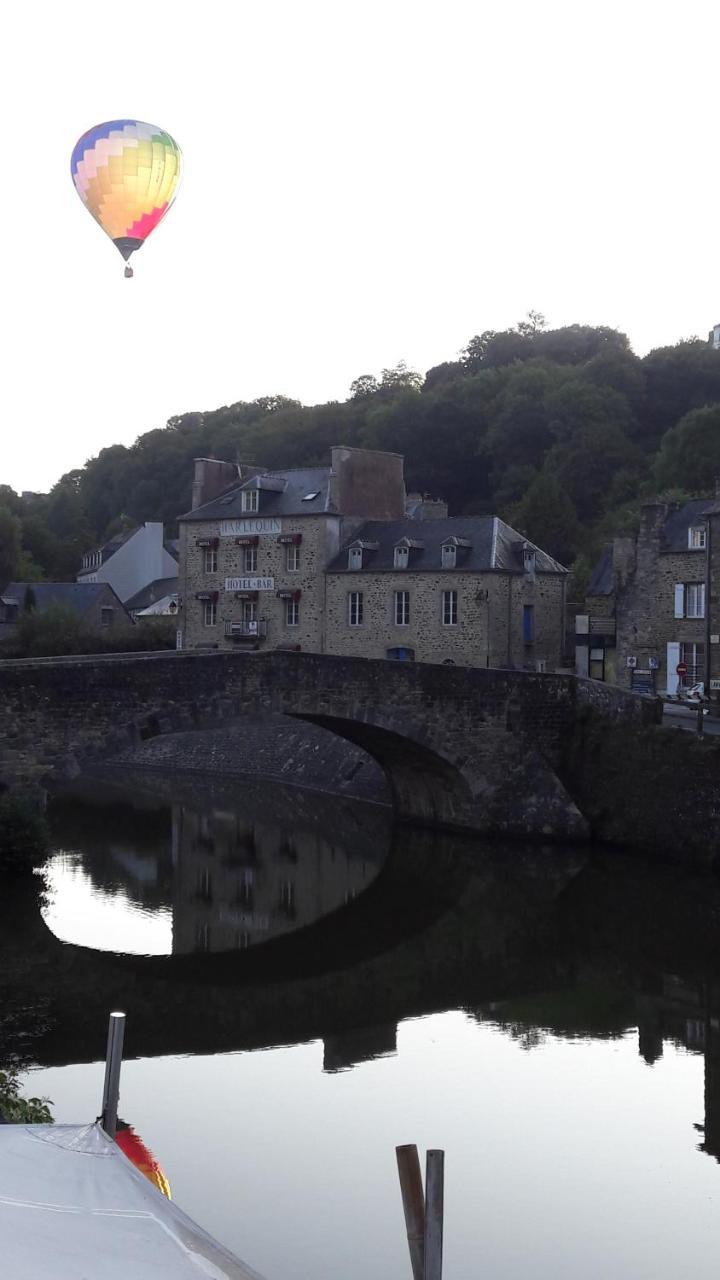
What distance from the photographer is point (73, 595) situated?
128 ft

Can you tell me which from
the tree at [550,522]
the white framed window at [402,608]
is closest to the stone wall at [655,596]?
the white framed window at [402,608]

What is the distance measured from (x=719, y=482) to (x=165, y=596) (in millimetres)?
23851

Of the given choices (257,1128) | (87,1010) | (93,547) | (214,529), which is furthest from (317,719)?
(93,547)

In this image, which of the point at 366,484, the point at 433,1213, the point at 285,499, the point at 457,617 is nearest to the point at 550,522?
the point at 366,484

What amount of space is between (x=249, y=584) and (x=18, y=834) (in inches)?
571

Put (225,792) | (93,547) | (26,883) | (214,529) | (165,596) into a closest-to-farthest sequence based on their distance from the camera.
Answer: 1. (26,883)
2. (225,792)
3. (214,529)
4. (165,596)
5. (93,547)

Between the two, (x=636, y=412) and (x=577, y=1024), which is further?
(x=636, y=412)

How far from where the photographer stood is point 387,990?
1357 cm

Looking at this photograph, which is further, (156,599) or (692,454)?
(156,599)

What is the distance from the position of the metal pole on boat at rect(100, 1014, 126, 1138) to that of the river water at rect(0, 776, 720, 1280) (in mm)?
1363

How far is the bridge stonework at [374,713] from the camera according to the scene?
1686 cm

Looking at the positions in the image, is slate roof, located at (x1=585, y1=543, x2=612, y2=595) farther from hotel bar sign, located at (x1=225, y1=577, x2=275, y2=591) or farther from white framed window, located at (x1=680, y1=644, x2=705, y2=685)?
hotel bar sign, located at (x1=225, y1=577, x2=275, y2=591)

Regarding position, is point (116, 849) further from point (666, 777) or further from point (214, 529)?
point (214, 529)

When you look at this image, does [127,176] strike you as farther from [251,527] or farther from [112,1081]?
[112,1081]
